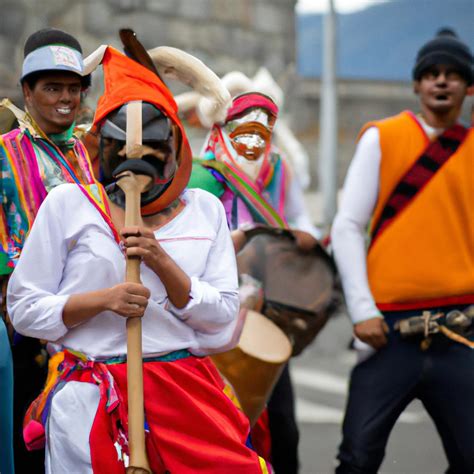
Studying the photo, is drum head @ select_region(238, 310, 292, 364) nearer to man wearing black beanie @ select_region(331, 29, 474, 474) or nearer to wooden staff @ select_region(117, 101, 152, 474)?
man wearing black beanie @ select_region(331, 29, 474, 474)

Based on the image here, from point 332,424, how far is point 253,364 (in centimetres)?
344

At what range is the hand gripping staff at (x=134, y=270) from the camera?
10.1 feet

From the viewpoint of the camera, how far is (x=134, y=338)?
3.10m

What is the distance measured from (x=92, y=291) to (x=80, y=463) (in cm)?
47

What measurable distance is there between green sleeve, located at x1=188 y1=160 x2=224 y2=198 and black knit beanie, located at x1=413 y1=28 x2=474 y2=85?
0.92 metres

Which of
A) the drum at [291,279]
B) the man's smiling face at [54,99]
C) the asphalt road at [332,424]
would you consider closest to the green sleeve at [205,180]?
the drum at [291,279]

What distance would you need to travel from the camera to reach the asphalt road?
22.1ft

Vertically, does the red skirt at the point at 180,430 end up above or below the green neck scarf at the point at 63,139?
below

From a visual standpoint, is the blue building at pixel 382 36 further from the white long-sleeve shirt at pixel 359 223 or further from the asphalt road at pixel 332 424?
the white long-sleeve shirt at pixel 359 223

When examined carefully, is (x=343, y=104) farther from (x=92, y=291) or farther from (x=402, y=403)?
(x=92, y=291)

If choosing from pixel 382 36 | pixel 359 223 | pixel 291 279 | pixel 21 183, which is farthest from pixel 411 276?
pixel 382 36

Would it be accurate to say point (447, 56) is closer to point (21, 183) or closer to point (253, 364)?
point (253, 364)

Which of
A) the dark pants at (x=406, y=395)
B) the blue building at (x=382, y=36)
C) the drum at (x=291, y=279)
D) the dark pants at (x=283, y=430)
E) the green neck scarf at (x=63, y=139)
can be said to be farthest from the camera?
the blue building at (x=382, y=36)

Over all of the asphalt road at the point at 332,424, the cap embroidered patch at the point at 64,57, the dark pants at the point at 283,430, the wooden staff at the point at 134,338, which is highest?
the cap embroidered patch at the point at 64,57
